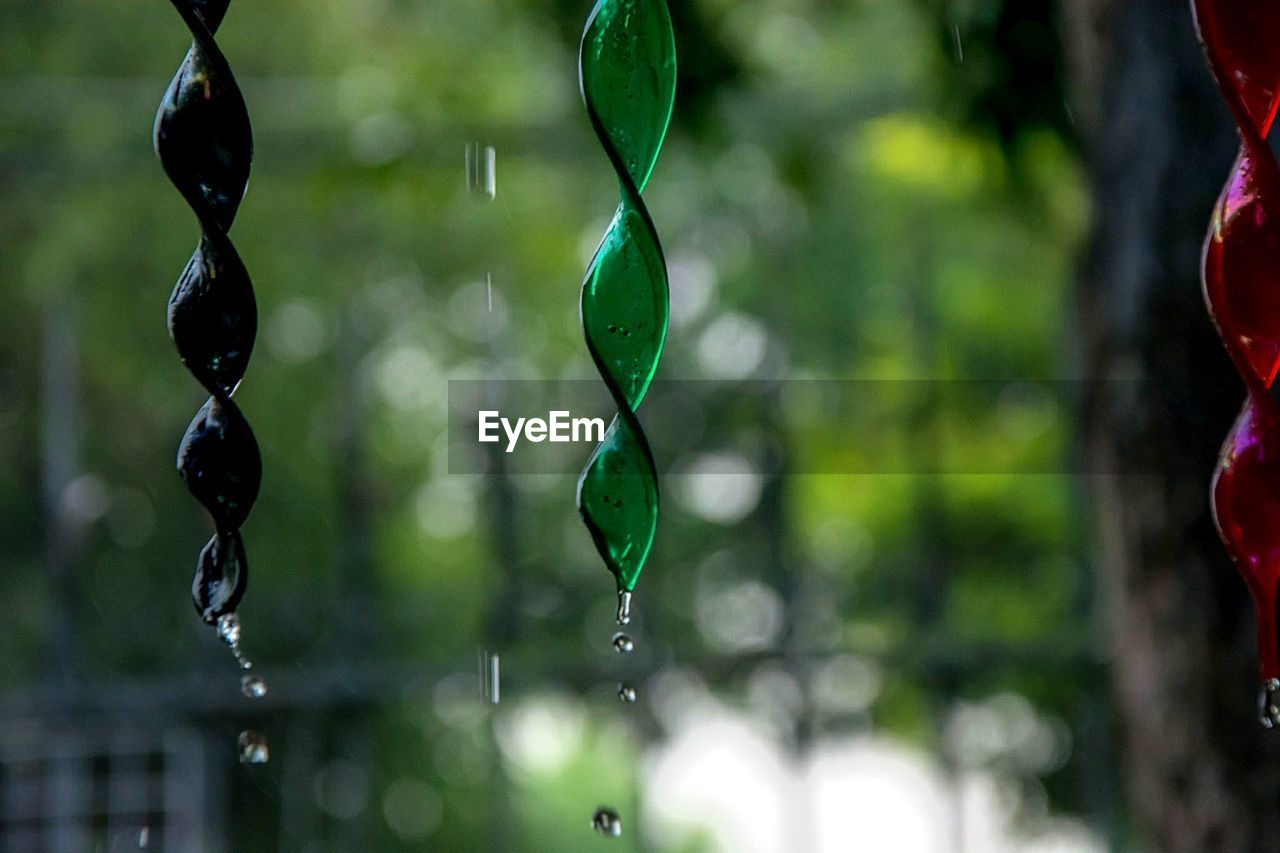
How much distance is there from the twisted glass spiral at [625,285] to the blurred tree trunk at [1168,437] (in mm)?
963

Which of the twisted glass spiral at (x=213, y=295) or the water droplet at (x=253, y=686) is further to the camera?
the water droplet at (x=253, y=686)

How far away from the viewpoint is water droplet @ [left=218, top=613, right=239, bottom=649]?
421 mm

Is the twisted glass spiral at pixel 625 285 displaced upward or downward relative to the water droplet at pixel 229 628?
upward

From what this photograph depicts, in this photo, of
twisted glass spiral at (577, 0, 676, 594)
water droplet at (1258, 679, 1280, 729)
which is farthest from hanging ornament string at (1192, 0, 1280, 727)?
twisted glass spiral at (577, 0, 676, 594)

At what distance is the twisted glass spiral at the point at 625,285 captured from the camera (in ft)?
1.32

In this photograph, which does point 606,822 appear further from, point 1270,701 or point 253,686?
point 1270,701

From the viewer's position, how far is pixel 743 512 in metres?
2.53

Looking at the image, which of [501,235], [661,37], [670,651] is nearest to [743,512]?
[670,651]

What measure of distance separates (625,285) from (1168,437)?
3.26 feet

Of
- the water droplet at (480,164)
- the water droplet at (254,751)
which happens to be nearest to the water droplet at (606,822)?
Result: the water droplet at (254,751)

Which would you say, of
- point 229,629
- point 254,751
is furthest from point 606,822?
point 229,629

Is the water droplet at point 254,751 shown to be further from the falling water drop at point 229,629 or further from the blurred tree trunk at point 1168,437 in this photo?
the blurred tree trunk at point 1168,437

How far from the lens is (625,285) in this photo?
40 cm

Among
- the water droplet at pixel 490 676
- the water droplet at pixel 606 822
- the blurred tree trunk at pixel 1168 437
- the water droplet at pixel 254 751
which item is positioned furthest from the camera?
the water droplet at pixel 490 676
